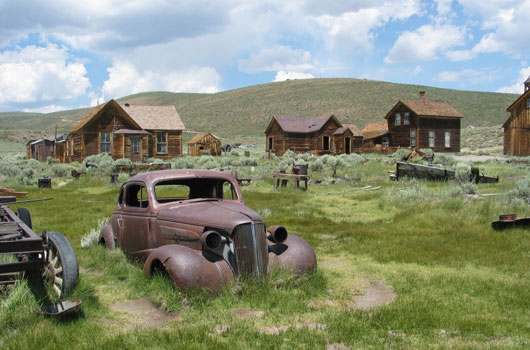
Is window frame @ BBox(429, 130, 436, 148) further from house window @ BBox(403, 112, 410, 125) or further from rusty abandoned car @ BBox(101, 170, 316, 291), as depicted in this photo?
rusty abandoned car @ BBox(101, 170, 316, 291)

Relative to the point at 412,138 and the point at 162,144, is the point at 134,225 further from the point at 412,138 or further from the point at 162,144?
the point at 412,138

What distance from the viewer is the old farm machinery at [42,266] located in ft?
14.7

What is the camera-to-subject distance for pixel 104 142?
116 ft

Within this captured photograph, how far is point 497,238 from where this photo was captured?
881 cm

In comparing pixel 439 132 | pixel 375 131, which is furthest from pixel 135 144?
pixel 439 132

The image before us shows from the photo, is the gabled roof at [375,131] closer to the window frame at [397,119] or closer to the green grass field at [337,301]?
the window frame at [397,119]

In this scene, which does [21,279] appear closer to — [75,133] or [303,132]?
[75,133]

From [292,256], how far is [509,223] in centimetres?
547

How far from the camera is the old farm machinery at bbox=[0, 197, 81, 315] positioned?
4.47 m

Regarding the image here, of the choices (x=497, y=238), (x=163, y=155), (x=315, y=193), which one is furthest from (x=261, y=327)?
(x=163, y=155)

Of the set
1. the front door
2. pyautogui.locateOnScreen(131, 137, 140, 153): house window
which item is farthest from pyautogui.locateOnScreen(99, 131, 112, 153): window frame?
the front door

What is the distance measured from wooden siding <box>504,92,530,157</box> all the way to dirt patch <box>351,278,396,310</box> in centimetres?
3708

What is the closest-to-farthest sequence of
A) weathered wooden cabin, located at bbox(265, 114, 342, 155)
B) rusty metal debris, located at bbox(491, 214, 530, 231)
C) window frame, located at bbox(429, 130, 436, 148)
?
rusty metal debris, located at bbox(491, 214, 530, 231) → weathered wooden cabin, located at bbox(265, 114, 342, 155) → window frame, located at bbox(429, 130, 436, 148)

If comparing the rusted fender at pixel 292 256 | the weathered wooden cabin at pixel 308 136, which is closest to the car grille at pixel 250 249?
the rusted fender at pixel 292 256
